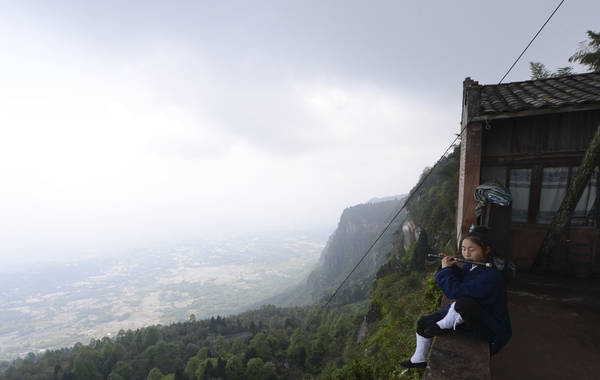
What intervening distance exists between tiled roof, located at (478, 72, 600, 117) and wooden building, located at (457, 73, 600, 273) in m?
0.02

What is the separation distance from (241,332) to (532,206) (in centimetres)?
8195

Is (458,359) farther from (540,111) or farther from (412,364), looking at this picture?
(540,111)

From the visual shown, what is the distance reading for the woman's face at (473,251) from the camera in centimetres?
365

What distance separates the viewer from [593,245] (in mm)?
7117

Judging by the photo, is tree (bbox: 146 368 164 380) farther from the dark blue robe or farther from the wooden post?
the dark blue robe

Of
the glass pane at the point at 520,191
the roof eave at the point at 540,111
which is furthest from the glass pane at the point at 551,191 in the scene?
the roof eave at the point at 540,111

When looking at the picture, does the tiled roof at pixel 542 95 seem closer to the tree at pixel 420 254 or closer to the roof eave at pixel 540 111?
the roof eave at pixel 540 111

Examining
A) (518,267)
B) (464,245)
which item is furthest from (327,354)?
(464,245)

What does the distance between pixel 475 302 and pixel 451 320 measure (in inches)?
19.3

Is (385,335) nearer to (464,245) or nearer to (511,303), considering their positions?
(511,303)

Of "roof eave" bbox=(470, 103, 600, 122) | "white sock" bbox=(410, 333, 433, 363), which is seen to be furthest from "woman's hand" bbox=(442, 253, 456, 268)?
"roof eave" bbox=(470, 103, 600, 122)

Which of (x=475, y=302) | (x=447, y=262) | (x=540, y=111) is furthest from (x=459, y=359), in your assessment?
(x=540, y=111)

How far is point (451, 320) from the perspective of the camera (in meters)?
3.65

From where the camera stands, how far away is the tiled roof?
6172 mm
